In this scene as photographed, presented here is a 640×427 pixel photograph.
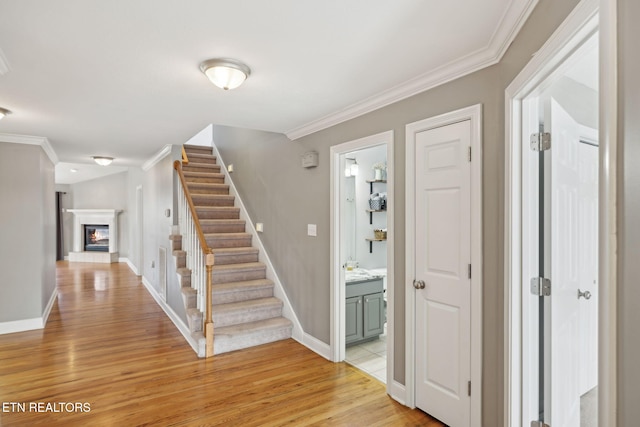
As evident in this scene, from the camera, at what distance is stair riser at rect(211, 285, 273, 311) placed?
4117mm

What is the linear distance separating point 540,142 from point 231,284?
3.62 m

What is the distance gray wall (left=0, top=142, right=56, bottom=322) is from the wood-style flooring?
39 cm

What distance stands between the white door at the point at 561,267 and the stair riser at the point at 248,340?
2717 millimetres

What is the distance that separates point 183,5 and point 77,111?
90.6 inches

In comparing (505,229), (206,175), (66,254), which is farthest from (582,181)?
(66,254)

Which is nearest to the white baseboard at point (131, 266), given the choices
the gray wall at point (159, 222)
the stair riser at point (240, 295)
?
the gray wall at point (159, 222)

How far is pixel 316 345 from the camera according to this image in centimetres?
369

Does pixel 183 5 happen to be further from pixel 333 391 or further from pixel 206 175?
pixel 206 175

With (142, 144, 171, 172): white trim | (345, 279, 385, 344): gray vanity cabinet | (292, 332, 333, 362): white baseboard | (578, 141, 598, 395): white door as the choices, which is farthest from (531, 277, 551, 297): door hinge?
(142, 144, 171, 172): white trim

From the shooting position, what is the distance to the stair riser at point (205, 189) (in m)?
5.65

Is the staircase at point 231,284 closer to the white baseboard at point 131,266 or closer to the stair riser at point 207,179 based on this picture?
the stair riser at point 207,179

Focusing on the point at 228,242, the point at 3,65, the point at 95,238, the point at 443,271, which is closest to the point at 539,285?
the point at 443,271

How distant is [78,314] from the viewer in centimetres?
499

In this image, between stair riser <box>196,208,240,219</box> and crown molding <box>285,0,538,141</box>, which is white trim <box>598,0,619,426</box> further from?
stair riser <box>196,208,240,219</box>
